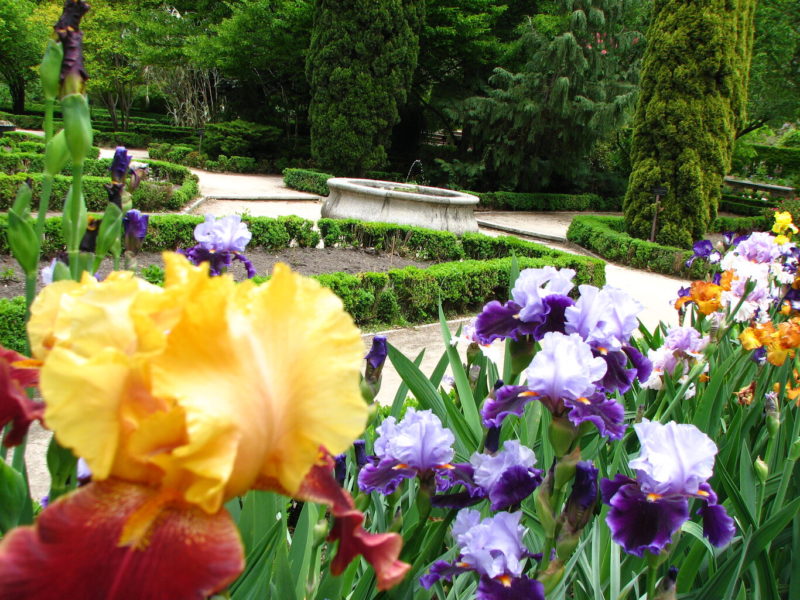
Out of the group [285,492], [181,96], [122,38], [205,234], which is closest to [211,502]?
[285,492]

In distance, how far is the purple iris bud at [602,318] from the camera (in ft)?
4.42

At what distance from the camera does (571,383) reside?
1.17 metres

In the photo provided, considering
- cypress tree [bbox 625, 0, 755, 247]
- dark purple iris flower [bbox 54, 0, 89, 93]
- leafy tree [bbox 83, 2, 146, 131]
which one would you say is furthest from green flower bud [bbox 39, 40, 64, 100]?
leafy tree [bbox 83, 2, 146, 131]

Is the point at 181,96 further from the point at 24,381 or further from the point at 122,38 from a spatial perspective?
the point at 24,381

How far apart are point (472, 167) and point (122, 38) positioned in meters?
14.0

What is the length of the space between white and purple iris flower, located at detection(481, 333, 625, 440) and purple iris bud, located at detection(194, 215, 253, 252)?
4.03 feet

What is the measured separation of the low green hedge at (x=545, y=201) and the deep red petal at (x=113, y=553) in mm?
16960

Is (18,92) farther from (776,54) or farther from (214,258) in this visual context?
(214,258)

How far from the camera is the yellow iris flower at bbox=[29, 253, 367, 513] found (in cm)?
55

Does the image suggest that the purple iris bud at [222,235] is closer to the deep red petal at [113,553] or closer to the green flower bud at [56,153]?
the green flower bud at [56,153]

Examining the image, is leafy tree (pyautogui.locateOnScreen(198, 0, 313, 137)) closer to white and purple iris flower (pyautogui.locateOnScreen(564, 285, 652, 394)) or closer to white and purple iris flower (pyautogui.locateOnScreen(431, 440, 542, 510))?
white and purple iris flower (pyautogui.locateOnScreen(564, 285, 652, 394))

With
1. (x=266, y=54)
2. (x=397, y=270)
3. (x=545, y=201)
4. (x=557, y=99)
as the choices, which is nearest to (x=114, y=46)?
(x=266, y=54)

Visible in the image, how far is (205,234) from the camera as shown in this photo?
211 centimetres

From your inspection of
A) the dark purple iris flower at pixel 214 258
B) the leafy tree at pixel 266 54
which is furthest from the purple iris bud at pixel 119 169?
the leafy tree at pixel 266 54
